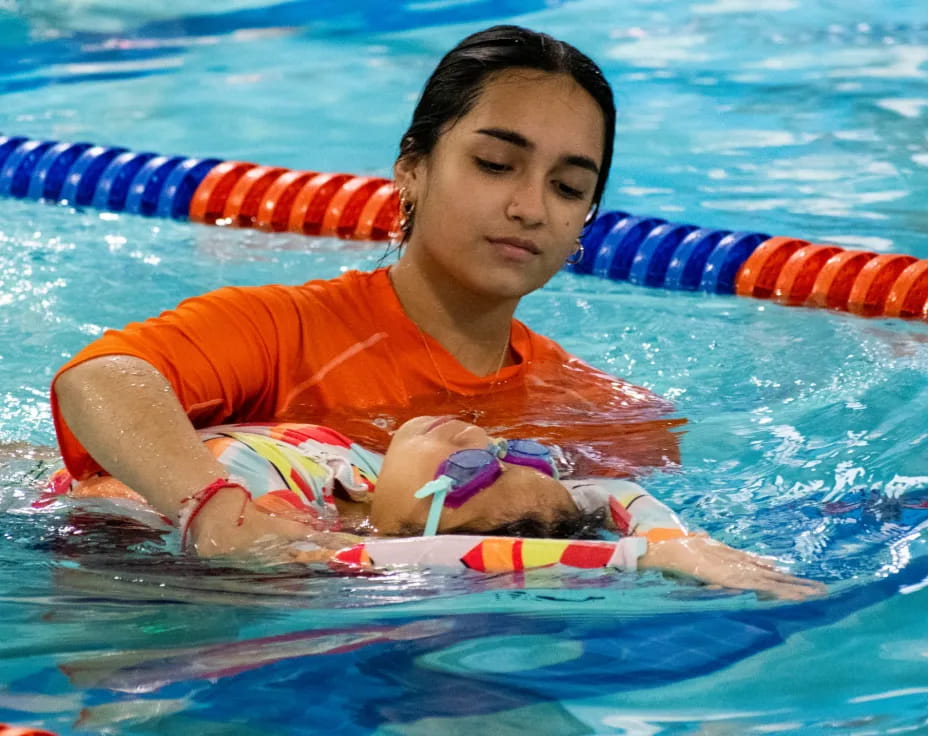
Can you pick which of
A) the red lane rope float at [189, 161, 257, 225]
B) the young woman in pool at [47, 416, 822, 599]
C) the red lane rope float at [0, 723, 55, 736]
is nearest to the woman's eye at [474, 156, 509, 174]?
the young woman in pool at [47, 416, 822, 599]

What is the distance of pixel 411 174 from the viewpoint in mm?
3512

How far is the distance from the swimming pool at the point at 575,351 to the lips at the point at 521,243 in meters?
0.70

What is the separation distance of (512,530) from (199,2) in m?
9.26

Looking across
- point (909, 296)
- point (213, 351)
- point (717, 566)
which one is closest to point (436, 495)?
point (717, 566)

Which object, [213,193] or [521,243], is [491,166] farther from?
[213,193]

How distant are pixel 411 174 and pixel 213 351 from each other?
730 mm

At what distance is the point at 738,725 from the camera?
2.27 m

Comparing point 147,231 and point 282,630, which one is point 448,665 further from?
point 147,231

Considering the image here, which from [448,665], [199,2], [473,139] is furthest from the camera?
[199,2]

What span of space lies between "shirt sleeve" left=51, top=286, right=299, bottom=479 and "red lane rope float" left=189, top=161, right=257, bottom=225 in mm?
3437

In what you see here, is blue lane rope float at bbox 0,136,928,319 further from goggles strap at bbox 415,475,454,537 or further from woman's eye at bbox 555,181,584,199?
goggles strap at bbox 415,475,454,537

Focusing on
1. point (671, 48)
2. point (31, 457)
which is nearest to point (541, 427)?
point (31, 457)

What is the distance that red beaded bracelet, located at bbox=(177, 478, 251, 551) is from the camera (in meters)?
2.62

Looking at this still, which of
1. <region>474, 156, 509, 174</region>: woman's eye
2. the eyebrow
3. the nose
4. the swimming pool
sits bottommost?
the swimming pool
